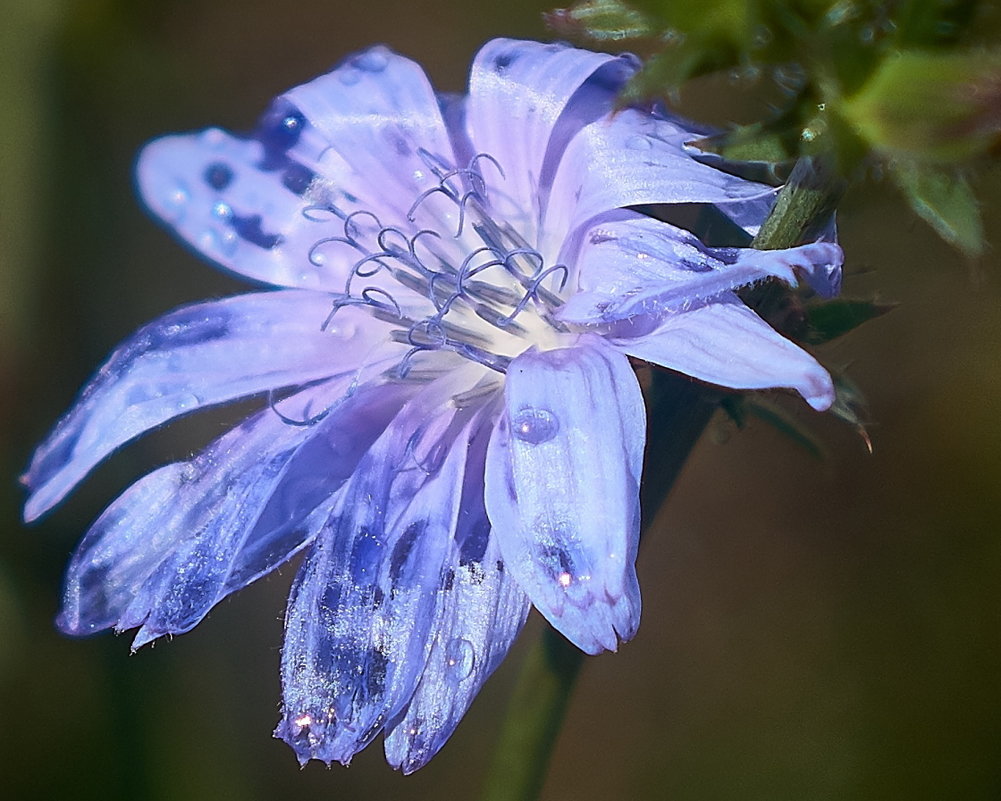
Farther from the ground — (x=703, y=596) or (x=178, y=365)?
(x=178, y=365)

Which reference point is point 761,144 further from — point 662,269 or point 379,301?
point 379,301

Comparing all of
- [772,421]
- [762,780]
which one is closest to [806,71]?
[772,421]

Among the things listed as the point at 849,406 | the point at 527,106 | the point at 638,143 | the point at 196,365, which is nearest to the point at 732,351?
the point at 849,406

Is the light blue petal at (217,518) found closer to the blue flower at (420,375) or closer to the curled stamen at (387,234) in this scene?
the blue flower at (420,375)

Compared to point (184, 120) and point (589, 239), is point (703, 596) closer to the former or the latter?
point (589, 239)

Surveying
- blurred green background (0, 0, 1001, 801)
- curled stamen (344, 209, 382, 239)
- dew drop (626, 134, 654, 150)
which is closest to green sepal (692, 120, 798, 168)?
dew drop (626, 134, 654, 150)

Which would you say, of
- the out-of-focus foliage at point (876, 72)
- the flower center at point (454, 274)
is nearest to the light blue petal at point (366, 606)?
the flower center at point (454, 274)
